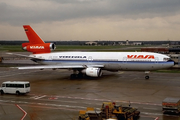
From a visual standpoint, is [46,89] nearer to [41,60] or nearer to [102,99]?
[102,99]

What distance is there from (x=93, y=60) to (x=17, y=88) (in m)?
17.9

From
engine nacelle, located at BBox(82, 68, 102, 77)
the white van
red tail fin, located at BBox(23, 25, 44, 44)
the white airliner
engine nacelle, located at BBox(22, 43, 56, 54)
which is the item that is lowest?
the white van

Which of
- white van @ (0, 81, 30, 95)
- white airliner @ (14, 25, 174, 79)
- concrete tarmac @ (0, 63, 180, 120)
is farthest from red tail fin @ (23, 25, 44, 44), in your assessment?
white van @ (0, 81, 30, 95)

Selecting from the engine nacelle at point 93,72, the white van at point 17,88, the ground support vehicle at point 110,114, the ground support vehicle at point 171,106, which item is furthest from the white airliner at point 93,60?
the ground support vehicle at point 110,114

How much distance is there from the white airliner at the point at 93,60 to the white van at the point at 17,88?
9138 millimetres

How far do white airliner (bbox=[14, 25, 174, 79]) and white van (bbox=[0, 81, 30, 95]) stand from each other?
9138mm

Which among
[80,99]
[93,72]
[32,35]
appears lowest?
[80,99]

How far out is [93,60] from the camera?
45375 mm

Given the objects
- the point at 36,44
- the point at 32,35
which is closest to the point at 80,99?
the point at 36,44

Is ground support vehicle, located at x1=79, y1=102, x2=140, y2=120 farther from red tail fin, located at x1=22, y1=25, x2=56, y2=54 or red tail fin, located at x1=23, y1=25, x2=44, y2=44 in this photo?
red tail fin, located at x1=23, y1=25, x2=44, y2=44

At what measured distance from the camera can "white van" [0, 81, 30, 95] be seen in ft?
101

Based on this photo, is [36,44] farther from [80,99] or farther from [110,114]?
[110,114]

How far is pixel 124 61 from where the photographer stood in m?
43.0

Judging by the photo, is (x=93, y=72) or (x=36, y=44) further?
(x=36, y=44)
